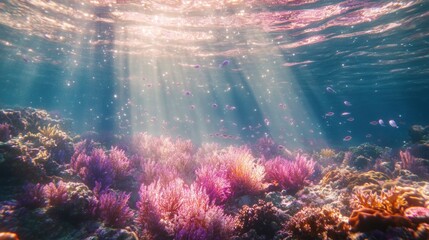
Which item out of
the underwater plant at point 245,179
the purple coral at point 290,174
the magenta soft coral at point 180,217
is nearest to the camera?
the magenta soft coral at point 180,217

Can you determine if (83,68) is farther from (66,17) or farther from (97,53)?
(66,17)

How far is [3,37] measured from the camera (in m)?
26.2

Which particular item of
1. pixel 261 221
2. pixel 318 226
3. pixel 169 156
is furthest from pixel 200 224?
pixel 169 156

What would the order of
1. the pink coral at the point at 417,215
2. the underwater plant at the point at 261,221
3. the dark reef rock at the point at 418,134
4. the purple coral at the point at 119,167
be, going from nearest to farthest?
the pink coral at the point at 417,215 < the underwater plant at the point at 261,221 < the purple coral at the point at 119,167 < the dark reef rock at the point at 418,134

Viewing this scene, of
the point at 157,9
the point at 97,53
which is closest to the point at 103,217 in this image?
the point at 157,9

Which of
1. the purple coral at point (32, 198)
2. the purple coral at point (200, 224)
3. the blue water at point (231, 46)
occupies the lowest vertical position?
the purple coral at point (200, 224)

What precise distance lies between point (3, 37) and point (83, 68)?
1324cm

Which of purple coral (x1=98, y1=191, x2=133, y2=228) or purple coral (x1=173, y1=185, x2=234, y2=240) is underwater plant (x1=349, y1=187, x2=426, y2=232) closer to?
purple coral (x1=173, y1=185, x2=234, y2=240)

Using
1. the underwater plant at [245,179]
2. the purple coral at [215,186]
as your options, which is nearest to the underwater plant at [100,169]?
the purple coral at [215,186]

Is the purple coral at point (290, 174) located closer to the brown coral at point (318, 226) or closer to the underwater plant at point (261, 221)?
the underwater plant at point (261, 221)

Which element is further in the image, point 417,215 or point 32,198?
point 32,198

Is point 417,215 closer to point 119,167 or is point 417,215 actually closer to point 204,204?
point 204,204

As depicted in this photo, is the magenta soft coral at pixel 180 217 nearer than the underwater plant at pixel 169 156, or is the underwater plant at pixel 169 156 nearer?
the magenta soft coral at pixel 180 217

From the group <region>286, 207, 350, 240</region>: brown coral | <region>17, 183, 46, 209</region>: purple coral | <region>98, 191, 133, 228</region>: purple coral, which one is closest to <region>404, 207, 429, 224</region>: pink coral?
<region>286, 207, 350, 240</region>: brown coral
